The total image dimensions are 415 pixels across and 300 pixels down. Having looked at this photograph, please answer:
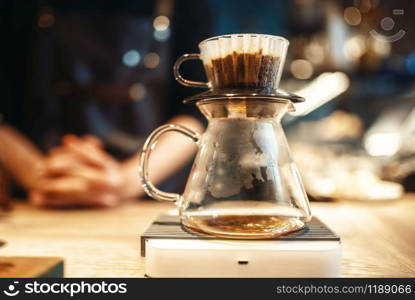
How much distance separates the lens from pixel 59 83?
1403 mm

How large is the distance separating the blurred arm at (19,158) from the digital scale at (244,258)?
3.09ft

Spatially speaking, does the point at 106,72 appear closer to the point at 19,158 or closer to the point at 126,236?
the point at 19,158

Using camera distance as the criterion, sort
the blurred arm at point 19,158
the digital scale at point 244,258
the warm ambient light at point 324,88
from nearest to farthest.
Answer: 1. the digital scale at point 244,258
2. the blurred arm at point 19,158
3. the warm ambient light at point 324,88

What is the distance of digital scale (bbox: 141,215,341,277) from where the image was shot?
1.44ft

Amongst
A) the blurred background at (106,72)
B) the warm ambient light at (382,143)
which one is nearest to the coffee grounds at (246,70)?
the blurred background at (106,72)

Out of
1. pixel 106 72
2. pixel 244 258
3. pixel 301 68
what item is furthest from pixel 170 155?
pixel 301 68

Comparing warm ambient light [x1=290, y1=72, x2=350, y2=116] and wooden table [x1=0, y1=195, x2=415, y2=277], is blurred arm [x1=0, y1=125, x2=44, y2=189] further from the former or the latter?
warm ambient light [x1=290, y1=72, x2=350, y2=116]

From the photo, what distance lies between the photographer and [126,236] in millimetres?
713

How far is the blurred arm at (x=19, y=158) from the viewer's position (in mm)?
1308

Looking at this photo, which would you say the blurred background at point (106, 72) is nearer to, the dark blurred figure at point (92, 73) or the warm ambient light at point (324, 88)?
the dark blurred figure at point (92, 73)

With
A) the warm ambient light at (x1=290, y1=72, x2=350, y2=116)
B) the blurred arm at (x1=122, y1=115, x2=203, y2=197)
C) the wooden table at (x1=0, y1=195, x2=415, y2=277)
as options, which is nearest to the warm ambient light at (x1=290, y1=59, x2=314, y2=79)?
the warm ambient light at (x1=290, y1=72, x2=350, y2=116)

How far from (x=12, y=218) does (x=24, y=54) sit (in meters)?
0.73

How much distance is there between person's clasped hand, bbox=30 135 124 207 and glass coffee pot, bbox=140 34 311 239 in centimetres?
56

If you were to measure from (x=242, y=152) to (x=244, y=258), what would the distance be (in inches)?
5.5
